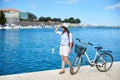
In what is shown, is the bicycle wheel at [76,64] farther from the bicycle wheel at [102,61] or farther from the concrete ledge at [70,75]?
the bicycle wheel at [102,61]

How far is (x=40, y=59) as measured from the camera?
1208 cm

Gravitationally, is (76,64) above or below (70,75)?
above

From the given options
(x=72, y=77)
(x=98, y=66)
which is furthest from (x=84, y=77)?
(x=98, y=66)

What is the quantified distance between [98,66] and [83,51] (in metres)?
0.47

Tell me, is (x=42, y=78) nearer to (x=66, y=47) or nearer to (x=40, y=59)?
(x=66, y=47)

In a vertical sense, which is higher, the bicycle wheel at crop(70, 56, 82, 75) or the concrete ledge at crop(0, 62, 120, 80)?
the bicycle wheel at crop(70, 56, 82, 75)

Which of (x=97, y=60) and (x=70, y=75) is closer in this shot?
(x=70, y=75)

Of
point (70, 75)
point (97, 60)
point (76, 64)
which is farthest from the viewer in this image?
point (97, 60)

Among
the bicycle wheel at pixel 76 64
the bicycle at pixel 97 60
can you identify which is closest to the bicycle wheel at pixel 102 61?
the bicycle at pixel 97 60

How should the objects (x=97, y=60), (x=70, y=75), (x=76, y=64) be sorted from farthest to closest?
(x=97, y=60), (x=76, y=64), (x=70, y=75)

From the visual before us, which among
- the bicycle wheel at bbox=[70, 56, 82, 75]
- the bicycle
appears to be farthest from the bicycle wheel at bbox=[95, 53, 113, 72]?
the bicycle wheel at bbox=[70, 56, 82, 75]

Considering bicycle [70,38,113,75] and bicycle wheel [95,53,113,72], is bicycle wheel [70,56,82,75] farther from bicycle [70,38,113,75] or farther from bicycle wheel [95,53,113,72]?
bicycle wheel [95,53,113,72]

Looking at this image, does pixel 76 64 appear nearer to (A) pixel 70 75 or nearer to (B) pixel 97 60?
(A) pixel 70 75

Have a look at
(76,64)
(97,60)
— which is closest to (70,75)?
(76,64)
